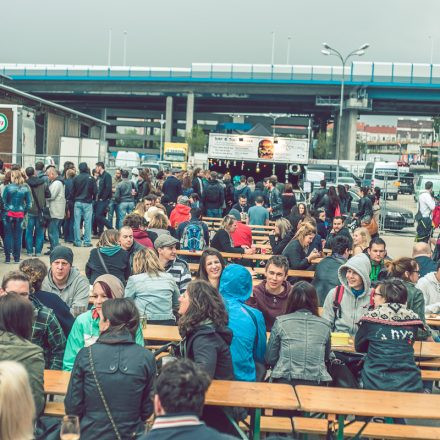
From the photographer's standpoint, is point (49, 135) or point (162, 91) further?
point (162, 91)

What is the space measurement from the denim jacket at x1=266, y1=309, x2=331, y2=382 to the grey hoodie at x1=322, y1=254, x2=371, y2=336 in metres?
1.61

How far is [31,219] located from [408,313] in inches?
422

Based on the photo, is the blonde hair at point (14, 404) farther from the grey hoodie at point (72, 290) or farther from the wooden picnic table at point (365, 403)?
the grey hoodie at point (72, 290)

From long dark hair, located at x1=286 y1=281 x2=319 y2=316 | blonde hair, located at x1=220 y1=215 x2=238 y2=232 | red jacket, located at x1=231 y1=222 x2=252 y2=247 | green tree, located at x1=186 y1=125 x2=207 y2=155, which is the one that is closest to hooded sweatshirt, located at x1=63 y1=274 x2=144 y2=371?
long dark hair, located at x1=286 y1=281 x2=319 y2=316

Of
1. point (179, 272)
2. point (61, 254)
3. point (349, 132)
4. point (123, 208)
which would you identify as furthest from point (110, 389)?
point (349, 132)

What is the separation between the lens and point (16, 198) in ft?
45.4

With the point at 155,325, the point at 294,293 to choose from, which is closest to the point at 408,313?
the point at 294,293

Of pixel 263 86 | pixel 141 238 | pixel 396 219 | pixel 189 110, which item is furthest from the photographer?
pixel 189 110

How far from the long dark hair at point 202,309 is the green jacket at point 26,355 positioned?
996mm

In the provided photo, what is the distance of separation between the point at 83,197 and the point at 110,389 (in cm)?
1248

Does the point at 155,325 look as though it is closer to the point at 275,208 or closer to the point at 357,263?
the point at 357,263

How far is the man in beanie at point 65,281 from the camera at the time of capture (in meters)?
7.44

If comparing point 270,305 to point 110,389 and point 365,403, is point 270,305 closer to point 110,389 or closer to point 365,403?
point 365,403

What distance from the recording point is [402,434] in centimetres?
532
